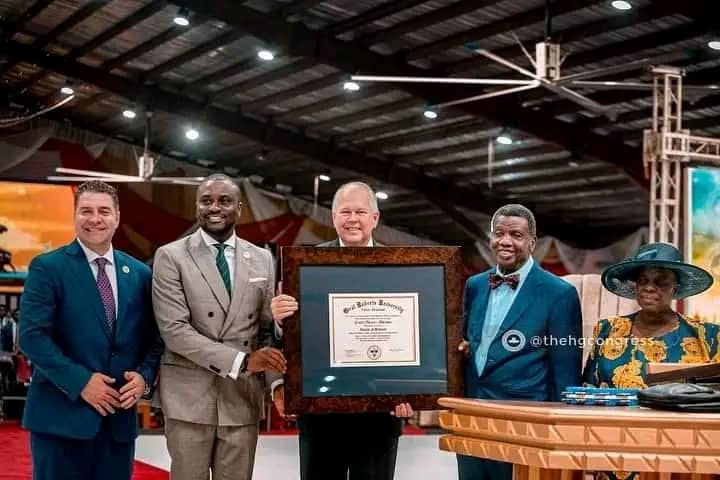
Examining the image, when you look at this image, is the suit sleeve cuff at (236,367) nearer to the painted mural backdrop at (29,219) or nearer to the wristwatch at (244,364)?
the wristwatch at (244,364)

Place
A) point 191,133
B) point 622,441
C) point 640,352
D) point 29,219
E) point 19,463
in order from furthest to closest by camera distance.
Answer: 1. point 191,133
2. point 29,219
3. point 19,463
4. point 640,352
5. point 622,441

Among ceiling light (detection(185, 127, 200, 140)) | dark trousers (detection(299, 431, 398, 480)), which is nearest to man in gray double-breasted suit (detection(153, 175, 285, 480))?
dark trousers (detection(299, 431, 398, 480))

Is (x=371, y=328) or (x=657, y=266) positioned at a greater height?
(x=657, y=266)

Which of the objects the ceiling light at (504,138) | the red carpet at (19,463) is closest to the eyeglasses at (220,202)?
the red carpet at (19,463)

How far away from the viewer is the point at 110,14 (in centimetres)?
1520

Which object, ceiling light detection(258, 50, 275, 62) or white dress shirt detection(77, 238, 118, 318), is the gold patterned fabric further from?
ceiling light detection(258, 50, 275, 62)

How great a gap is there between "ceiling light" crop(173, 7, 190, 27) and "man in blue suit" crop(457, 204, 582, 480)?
420 inches

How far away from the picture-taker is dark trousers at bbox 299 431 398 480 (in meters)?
3.64

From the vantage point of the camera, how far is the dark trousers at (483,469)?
11.4ft

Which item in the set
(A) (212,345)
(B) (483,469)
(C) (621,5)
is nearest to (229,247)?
(A) (212,345)

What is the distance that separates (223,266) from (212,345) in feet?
1.07

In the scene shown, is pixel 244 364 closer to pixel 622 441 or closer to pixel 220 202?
pixel 220 202

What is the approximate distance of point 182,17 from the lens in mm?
13680

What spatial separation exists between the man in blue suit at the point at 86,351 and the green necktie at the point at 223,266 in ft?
0.95
